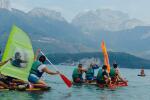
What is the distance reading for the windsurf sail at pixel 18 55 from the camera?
4191cm

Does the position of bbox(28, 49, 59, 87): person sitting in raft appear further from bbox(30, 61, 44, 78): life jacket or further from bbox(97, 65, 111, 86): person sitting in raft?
bbox(97, 65, 111, 86): person sitting in raft

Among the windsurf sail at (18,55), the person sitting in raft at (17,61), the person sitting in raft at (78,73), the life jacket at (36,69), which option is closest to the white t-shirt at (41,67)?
the life jacket at (36,69)

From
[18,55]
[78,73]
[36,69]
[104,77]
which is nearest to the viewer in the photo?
[36,69]

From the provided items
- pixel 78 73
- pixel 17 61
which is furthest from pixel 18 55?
pixel 78 73

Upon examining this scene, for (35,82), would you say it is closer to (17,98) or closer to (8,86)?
(8,86)

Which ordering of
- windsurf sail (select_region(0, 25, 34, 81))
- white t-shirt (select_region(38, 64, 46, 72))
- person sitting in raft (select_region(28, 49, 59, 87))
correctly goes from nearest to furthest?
person sitting in raft (select_region(28, 49, 59, 87))
white t-shirt (select_region(38, 64, 46, 72))
windsurf sail (select_region(0, 25, 34, 81))

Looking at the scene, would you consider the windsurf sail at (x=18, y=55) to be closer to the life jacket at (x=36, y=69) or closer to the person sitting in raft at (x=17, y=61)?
the person sitting in raft at (x=17, y=61)

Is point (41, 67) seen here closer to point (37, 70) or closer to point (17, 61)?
point (37, 70)

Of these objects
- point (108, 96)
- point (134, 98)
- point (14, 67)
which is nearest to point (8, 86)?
point (14, 67)

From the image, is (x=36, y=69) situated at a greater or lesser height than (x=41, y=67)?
lesser

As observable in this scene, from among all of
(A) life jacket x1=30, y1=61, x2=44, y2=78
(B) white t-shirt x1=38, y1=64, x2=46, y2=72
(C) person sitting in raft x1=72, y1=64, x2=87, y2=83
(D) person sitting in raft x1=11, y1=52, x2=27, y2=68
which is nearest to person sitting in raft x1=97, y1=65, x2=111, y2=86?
(C) person sitting in raft x1=72, y1=64, x2=87, y2=83

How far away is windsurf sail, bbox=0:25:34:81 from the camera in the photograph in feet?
137

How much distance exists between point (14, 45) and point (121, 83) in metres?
22.9

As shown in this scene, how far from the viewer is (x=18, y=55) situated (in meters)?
42.5
